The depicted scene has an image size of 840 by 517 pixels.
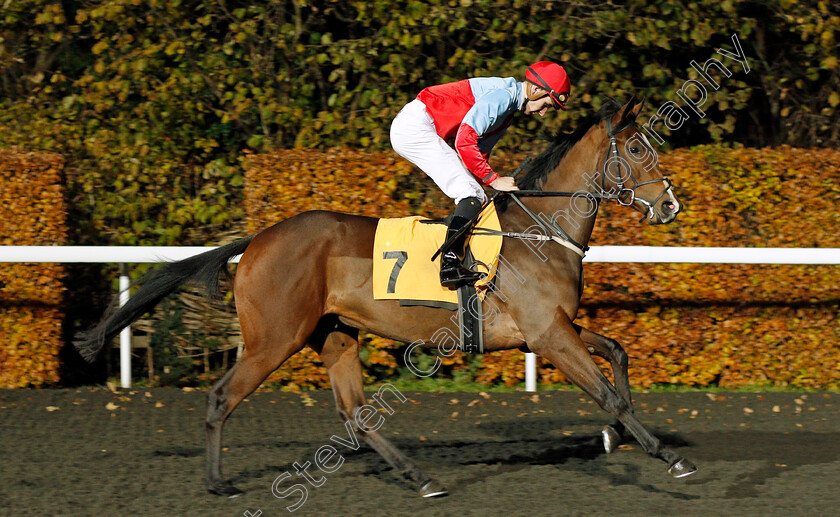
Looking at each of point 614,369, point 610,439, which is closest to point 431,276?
point 614,369

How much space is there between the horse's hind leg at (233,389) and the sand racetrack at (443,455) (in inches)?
7.8

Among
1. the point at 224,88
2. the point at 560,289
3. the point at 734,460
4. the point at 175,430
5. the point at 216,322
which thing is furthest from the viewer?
the point at 224,88

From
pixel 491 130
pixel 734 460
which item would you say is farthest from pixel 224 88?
pixel 734 460

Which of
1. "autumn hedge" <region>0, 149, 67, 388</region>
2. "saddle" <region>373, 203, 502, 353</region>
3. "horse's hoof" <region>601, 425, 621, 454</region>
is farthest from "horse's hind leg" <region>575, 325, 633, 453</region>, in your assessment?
"autumn hedge" <region>0, 149, 67, 388</region>

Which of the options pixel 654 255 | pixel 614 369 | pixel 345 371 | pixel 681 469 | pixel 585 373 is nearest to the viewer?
pixel 681 469

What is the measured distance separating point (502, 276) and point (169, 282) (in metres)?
1.73

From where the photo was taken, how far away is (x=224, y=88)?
777cm

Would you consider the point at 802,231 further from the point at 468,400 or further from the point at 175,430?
the point at 175,430

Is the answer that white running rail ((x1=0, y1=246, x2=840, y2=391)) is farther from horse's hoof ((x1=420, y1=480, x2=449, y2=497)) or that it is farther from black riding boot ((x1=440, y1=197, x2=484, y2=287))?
horse's hoof ((x1=420, y1=480, x2=449, y2=497))

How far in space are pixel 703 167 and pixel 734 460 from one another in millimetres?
2492

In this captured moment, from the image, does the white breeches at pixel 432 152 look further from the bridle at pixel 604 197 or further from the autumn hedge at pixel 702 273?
the autumn hedge at pixel 702 273

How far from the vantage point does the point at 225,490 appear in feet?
13.3

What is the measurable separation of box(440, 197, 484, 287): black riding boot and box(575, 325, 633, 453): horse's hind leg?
27.4 inches

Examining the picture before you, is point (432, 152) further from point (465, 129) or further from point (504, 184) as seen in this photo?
point (504, 184)
